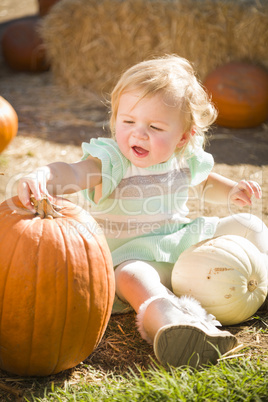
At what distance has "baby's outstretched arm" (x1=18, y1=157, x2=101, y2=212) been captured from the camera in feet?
6.01

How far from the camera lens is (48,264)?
5.60 feet

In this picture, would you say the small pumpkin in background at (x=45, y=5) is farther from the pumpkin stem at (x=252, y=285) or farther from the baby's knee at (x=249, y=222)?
the pumpkin stem at (x=252, y=285)

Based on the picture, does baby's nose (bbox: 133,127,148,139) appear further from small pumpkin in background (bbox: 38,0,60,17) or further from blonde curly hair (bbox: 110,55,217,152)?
small pumpkin in background (bbox: 38,0,60,17)

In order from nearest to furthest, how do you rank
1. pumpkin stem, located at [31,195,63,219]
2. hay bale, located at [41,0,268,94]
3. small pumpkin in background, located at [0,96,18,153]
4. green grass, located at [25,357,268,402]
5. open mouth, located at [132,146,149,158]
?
green grass, located at [25,357,268,402]
pumpkin stem, located at [31,195,63,219]
open mouth, located at [132,146,149,158]
small pumpkin in background, located at [0,96,18,153]
hay bale, located at [41,0,268,94]

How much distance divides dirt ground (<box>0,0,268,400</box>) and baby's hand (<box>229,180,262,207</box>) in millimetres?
602

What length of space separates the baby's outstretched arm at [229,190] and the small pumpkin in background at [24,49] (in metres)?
6.00

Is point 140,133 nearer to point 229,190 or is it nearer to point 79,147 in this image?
point 229,190

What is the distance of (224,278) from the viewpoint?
2.18 metres

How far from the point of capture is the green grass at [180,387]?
160 centimetres

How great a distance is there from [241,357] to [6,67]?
7.37 meters

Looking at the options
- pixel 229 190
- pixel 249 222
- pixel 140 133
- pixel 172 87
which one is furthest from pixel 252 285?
pixel 172 87

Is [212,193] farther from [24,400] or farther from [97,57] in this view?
[97,57]

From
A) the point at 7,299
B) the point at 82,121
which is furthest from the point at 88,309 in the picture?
the point at 82,121

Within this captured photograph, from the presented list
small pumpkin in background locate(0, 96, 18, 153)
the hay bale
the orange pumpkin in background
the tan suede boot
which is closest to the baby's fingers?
the tan suede boot
